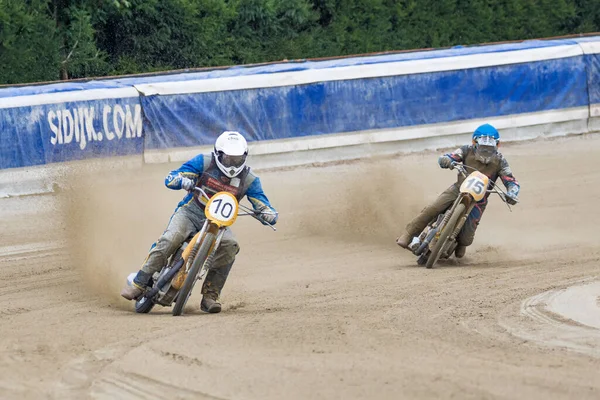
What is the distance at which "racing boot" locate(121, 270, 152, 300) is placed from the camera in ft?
33.1

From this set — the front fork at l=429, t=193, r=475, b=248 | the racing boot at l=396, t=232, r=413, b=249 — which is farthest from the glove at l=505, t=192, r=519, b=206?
the racing boot at l=396, t=232, r=413, b=249

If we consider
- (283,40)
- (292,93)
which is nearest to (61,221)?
(292,93)

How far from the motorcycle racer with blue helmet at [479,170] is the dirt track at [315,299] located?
0.44 metres

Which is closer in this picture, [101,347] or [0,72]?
[101,347]

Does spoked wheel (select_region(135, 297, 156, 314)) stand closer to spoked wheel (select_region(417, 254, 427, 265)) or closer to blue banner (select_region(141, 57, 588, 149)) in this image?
spoked wheel (select_region(417, 254, 427, 265))

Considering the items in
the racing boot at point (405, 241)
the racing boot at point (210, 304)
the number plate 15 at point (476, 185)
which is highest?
the number plate 15 at point (476, 185)

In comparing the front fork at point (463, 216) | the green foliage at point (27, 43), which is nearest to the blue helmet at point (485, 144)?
the front fork at point (463, 216)

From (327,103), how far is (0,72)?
6.49 meters

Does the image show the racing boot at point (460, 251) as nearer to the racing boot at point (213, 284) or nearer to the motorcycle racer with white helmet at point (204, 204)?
the motorcycle racer with white helmet at point (204, 204)

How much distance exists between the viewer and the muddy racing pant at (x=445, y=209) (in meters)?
13.3

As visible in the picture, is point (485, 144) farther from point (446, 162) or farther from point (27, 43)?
point (27, 43)

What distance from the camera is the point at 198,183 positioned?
10.6 m

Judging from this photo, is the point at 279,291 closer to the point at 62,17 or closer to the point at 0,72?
the point at 0,72

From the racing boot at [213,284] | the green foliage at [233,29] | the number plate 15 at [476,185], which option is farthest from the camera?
the green foliage at [233,29]
